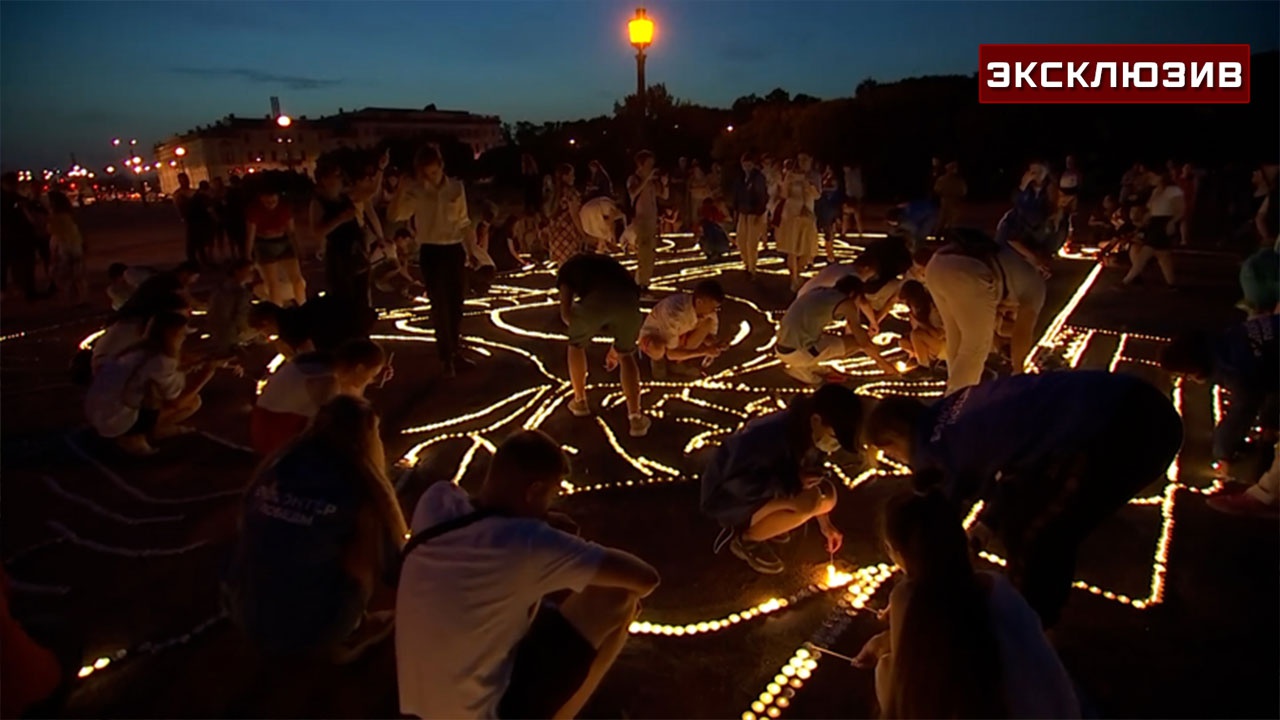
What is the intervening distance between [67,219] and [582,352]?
26.1 ft

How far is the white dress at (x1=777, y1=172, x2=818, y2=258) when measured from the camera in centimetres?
1004

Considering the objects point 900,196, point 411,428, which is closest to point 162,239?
point 411,428

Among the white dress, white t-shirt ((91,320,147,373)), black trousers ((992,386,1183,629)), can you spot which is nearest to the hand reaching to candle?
black trousers ((992,386,1183,629))

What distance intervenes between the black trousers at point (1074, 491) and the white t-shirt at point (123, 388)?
449 centimetres

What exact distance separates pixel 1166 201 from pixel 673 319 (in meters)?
7.54

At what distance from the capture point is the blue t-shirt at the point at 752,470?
339cm

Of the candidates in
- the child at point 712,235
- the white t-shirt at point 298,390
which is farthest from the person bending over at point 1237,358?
the child at point 712,235

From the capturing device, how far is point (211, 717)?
286 centimetres

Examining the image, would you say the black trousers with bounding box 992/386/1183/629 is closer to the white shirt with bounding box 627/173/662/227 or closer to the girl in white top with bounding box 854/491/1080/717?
the girl in white top with bounding box 854/491/1080/717

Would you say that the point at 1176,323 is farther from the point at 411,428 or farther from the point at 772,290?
the point at 411,428

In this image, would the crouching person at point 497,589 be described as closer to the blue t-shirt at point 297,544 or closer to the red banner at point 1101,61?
the blue t-shirt at point 297,544

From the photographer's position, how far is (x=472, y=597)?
2.11 meters

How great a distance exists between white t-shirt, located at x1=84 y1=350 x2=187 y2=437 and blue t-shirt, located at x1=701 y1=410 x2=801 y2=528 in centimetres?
334

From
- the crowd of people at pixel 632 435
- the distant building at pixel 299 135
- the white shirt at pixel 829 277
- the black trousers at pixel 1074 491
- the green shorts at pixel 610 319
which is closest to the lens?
the crowd of people at pixel 632 435
